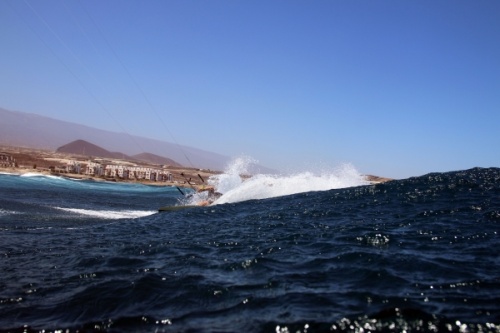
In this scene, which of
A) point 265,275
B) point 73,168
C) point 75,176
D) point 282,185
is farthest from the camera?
point 73,168

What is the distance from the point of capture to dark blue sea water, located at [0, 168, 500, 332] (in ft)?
20.5

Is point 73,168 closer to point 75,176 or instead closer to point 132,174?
point 75,176

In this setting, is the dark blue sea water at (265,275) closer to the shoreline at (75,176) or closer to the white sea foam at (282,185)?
the white sea foam at (282,185)

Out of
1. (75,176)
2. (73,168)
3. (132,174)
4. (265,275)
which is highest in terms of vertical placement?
(132,174)

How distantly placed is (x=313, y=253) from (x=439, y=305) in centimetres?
406

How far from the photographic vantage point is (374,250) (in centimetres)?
1045

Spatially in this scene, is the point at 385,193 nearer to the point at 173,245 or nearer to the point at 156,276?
the point at 173,245

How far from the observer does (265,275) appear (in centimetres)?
852

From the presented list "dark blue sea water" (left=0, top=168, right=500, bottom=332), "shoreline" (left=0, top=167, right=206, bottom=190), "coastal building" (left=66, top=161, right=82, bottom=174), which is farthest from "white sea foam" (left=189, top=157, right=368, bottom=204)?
"coastal building" (left=66, top=161, right=82, bottom=174)

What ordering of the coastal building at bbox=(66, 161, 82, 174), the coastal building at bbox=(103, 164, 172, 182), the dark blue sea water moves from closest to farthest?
the dark blue sea water
the coastal building at bbox=(66, 161, 82, 174)
the coastal building at bbox=(103, 164, 172, 182)

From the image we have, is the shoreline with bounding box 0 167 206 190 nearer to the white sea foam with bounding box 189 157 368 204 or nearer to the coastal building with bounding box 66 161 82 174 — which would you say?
the coastal building with bounding box 66 161 82 174

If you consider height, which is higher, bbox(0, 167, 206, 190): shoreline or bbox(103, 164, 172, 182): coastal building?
bbox(103, 164, 172, 182): coastal building

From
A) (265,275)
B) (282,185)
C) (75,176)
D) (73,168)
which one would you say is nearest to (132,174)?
(73,168)

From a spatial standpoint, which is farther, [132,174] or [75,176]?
[132,174]
